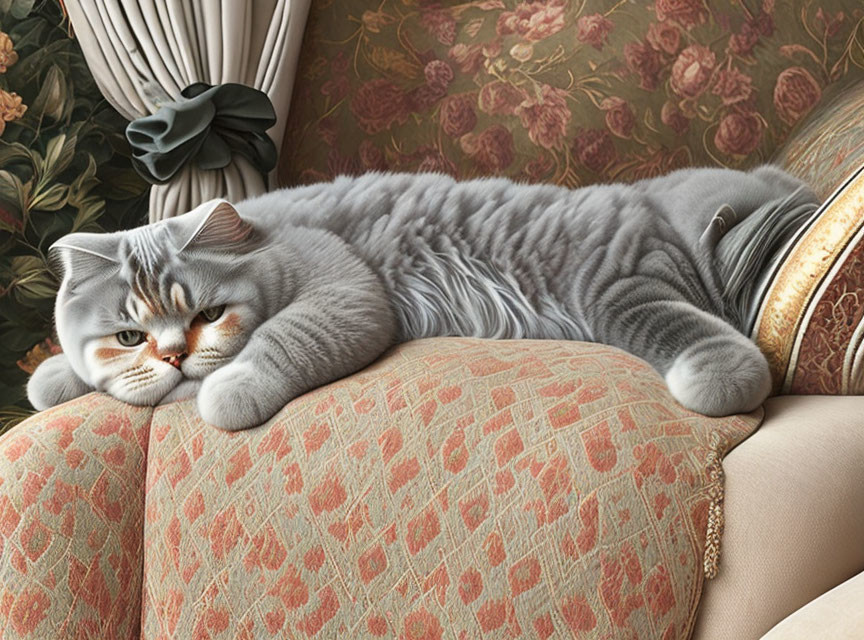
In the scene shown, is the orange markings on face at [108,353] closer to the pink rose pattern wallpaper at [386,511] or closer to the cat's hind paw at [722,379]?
the pink rose pattern wallpaper at [386,511]

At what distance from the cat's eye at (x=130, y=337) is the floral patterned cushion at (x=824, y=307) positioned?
33.1 inches

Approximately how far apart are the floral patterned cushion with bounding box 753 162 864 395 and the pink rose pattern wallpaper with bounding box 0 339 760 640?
0.46ft

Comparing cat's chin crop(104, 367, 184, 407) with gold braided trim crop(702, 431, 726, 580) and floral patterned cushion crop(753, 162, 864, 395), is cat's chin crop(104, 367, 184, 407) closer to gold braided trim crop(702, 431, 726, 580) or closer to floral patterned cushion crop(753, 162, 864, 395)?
Answer: gold braided trim crop(702, 431, 726, 580)

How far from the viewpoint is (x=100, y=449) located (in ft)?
3.73

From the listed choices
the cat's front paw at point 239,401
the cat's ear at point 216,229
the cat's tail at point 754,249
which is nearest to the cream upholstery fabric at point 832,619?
the cat's tail at point 754,249

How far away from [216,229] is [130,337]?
19 centimetres

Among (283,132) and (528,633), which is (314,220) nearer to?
(283,132)

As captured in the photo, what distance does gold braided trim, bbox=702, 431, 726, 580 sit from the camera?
94 cm

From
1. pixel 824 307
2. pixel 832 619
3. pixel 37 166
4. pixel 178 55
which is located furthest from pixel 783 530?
pixel 37 166

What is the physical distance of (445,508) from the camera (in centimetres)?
101

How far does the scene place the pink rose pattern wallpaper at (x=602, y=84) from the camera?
67.3 inches

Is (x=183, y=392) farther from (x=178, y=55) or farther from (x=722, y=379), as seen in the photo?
(x=178, y=55)

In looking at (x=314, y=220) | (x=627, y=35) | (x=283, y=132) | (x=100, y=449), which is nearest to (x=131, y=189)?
(x=283, y=132)

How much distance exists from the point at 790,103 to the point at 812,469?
95 centimetres
